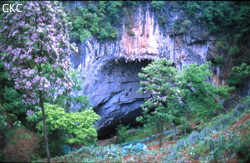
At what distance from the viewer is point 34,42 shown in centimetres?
484

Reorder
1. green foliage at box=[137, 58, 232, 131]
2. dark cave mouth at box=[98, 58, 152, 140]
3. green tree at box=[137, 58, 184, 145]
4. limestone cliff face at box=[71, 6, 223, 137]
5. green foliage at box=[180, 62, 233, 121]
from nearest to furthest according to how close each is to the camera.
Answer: green tree at box=[137, 58, 184, 145] < green foliage at box=[137, 58, 232, 131] < green foliage at box=[180, 62, 233, 121] < limestone cliff face at box=[71, 6, 223, 137] < dark cave mouth at box=[98, 58, 152, 140]

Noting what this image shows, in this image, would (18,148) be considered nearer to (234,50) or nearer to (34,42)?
(34,42)

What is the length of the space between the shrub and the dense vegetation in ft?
0.11

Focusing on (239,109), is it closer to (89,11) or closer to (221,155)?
(221,155)

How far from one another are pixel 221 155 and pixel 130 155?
4.07 m

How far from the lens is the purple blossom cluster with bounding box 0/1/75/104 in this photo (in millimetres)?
4809

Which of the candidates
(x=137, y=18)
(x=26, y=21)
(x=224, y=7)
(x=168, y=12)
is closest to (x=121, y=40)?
(x=137, y=18)

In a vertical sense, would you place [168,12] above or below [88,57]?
above

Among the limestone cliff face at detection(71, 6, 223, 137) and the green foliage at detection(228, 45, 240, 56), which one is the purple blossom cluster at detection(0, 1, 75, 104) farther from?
the green foliage at detection(228, 45, 240, 56)

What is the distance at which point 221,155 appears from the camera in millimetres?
5000

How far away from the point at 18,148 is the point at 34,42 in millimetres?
4521

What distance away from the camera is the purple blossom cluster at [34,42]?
4.81 meters

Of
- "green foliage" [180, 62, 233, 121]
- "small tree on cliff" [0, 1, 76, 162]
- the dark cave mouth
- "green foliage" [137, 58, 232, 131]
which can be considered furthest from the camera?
the dark cave mouth

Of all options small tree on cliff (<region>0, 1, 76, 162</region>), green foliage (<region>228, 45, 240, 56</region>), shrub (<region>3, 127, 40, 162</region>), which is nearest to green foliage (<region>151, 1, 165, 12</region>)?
green foliage (<region>228, 45, 240, 56</region>)
